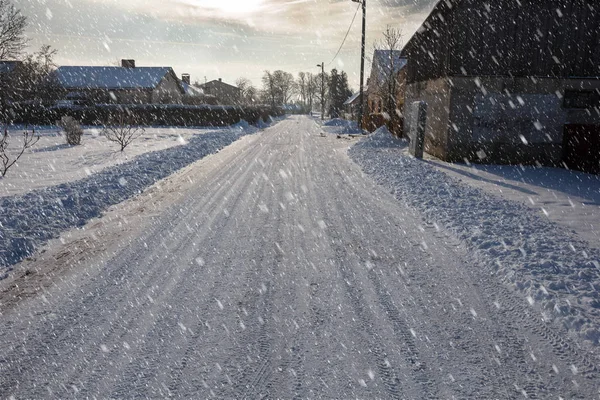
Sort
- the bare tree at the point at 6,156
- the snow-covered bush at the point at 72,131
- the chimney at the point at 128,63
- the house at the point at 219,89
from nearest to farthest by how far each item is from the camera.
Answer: the bare tree at the point at 6,156 < the snow-covered bush at the point at 72,131 < the chimney at the point at 128,63 < the house at the point at 219,89

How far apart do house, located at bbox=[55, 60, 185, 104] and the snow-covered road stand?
4566 cm

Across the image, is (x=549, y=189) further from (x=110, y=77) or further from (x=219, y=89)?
(x=219, y=89)

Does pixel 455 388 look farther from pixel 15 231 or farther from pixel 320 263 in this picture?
pixel 15 231

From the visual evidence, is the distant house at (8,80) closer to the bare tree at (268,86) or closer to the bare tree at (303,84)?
the bare tree at (268,86)

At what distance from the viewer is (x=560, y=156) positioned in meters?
14.4

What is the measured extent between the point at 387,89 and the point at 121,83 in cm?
3329

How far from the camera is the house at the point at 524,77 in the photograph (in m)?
14.0

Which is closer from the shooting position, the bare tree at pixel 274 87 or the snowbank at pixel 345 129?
the snowbank at pixel 345 129

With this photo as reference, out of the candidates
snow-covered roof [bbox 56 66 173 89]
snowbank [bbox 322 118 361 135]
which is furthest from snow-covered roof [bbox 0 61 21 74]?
snowbank [bbox 322 118 361 135]

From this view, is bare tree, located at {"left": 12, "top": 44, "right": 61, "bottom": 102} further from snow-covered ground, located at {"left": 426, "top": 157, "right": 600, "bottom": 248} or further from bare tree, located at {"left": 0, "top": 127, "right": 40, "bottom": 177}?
snow-covered ground, located at {"left": 426, "top": 157, "right": 600, "bottom": 248}

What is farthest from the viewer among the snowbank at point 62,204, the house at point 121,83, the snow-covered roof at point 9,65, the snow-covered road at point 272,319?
the house at point 121,83

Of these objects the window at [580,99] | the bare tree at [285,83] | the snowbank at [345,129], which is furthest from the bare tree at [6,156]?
the bare tree at [285,83]

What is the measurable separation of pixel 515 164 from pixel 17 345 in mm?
15669

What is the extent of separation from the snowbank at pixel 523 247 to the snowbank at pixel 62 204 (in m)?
6.31
